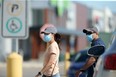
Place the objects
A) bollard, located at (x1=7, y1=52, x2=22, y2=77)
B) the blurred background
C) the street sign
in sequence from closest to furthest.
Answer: the street sign → bollard, located at (x1=7, y1=52, x2=22, y2=77) → the blurred background

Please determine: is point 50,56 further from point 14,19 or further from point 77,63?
point 77,63

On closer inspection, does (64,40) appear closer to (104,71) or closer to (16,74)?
(16,74)

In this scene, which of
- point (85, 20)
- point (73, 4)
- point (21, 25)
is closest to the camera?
point (21, 25)

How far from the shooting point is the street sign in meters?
12.5

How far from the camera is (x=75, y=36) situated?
6156 centimetres

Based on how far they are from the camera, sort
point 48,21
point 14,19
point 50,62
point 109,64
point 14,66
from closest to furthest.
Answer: point 109,64, point 50,62, point 14,19, point 14,66, point 48,21

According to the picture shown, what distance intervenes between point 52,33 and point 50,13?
138ft

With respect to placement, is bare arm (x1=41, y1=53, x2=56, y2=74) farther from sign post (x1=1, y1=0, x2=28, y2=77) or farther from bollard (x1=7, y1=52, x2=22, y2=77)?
bollard (x1=7, y1=52, x2=22, y2=77)

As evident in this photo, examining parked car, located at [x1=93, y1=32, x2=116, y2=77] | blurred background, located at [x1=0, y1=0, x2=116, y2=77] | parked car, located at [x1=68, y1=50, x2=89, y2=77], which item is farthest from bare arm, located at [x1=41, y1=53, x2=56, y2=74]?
blurred background, located at [x1=0, y1=0, x2=116, y2=77]

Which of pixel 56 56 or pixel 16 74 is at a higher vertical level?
pixel 56 56

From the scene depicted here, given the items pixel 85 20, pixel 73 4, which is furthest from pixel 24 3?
pixel 85 20

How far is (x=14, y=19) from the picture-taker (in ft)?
41.1

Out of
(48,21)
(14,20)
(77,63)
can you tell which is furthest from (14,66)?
(48,21)

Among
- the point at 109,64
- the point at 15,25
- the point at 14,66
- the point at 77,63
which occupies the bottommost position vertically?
the point at 77,63
